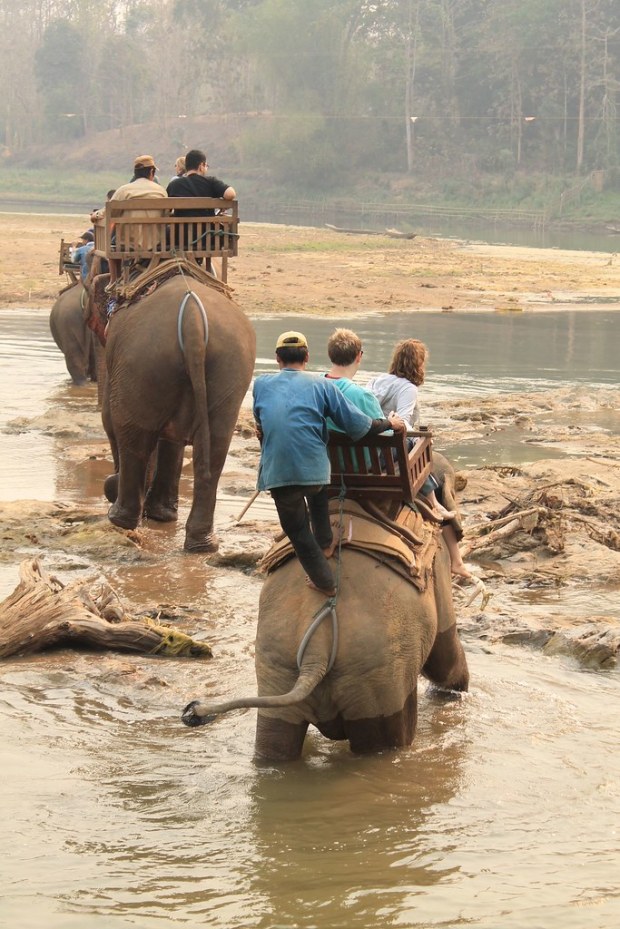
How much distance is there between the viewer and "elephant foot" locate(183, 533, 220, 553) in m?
9.00

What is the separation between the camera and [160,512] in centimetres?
991

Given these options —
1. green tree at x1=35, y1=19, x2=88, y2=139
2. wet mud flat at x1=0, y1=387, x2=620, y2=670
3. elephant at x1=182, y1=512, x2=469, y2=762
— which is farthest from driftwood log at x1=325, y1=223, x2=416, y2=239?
green tree at x1=35, y1=19, x2=88, y2=139

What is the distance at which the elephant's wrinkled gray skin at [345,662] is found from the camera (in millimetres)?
5078

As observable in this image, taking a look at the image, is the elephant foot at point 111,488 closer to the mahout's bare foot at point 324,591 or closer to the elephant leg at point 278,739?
the elephant leg at point 278,739

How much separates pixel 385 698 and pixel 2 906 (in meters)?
1.51

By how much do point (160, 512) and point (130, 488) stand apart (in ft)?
2.26

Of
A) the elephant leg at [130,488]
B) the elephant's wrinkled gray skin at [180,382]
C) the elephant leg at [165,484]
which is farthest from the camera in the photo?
the elephant leg at [165,484]

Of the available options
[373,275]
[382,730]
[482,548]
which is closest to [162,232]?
[482,548]

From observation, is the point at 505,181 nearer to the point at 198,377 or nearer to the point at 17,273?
the point at 17,273

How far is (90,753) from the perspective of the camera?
5.77m

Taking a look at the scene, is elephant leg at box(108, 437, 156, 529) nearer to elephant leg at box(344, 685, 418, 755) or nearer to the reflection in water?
the reflection in water

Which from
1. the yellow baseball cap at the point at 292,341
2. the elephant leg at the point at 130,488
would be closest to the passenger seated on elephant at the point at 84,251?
the elephant leg at the point at 130,488

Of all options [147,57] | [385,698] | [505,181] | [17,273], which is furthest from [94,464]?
[147,57]

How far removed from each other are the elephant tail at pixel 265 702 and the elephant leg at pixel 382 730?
39 centimetres
